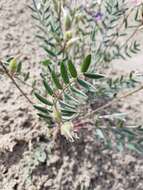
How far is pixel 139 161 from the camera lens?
1.42m

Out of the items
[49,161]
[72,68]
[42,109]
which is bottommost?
[49,161]

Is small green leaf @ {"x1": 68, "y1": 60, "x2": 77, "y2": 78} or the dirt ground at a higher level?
small green leaf @ {"x1": 68, "y1": 60, "x2": 77, "y2": 78}

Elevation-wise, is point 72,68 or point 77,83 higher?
point 72,68

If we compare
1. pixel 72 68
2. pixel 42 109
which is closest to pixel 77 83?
pixel 42 109

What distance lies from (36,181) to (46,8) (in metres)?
0.52

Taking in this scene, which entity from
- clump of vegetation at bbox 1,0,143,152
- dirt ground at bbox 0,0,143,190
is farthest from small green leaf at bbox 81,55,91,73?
dirt ground at bbox 0,0,143,190

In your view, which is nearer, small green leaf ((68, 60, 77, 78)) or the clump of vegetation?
small green leaf ((68, 60, 77, 78))

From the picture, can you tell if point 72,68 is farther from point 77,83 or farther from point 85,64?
point 77,83

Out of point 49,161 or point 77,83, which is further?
point 49,161

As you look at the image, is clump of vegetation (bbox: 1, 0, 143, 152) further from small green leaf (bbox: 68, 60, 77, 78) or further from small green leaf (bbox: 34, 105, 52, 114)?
small green leaf (bbox: 68, 60, 77, 78)

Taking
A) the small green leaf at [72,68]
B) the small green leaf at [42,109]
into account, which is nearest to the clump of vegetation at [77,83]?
the small green leaf at [42,109]

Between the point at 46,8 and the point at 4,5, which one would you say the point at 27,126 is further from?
the point at 4,5

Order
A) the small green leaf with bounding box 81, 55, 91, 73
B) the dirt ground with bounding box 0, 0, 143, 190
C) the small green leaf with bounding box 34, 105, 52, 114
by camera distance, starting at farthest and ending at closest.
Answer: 1. the dirt ground with bounding box 0, 0, 143, 190
2. the small green leaf with bounding box 34, 105, 52, 114
3. the small green leaf with bounding box 81, 55, 91, 73

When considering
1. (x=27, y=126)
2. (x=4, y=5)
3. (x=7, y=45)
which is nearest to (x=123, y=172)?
(x=27, y=126)
